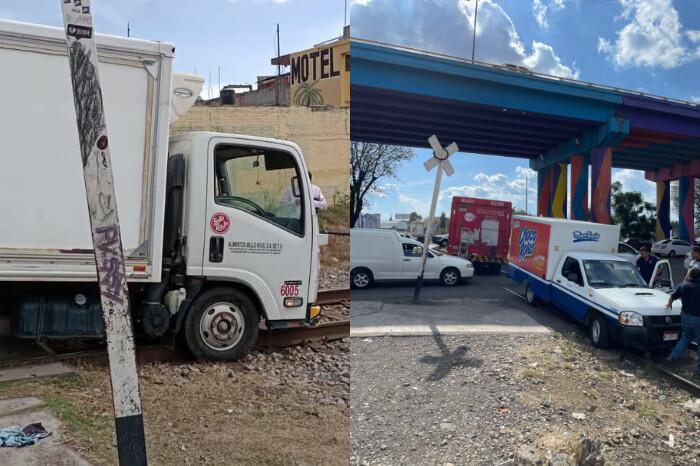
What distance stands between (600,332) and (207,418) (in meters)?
5.07

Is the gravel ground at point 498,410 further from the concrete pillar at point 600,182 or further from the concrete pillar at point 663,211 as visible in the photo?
the concrete pillar at point 663,211

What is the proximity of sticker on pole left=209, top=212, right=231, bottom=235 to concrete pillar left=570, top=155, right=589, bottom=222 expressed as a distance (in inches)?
165

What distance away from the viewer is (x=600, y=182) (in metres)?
7.90

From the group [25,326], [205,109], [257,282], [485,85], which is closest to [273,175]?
[257,282]

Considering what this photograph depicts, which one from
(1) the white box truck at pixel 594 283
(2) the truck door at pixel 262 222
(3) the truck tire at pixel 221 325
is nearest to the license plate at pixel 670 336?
(1) the white box truck at pixel 594 283

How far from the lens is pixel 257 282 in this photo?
532 cm

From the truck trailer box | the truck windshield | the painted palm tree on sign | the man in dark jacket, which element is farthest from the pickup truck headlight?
the painted palm tree on sign

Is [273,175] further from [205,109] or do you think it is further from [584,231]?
[205,109]

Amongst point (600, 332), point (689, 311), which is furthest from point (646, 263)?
point (600, 332)

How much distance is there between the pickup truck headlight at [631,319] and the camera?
6434 millimetres

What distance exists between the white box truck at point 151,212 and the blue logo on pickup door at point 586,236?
5310 millimetres

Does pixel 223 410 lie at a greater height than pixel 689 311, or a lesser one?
lesser

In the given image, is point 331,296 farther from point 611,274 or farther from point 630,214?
point 630,214

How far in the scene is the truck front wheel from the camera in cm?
652
